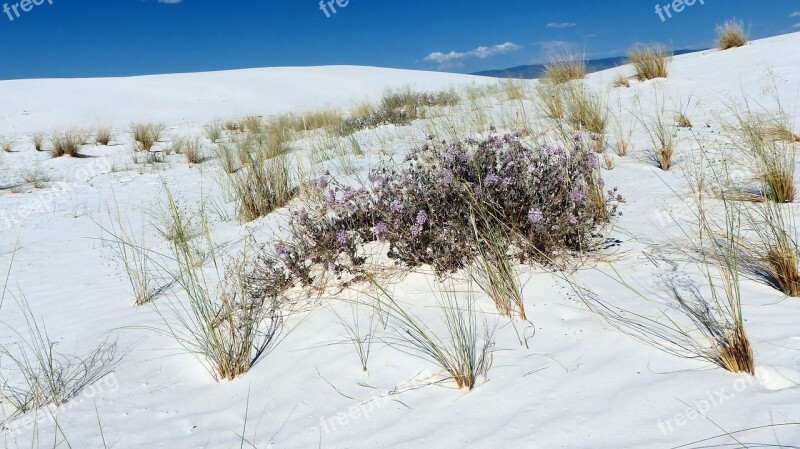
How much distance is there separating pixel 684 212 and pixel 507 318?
178 centimetres

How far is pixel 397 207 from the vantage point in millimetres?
2836

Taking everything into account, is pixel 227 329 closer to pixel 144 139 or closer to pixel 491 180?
pixel 491 180

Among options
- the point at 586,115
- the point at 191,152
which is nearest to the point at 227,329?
the point at 586,115

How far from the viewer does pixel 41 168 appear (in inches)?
344

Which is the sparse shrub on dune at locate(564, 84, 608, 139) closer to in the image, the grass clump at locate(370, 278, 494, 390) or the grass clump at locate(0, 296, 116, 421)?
the grass clump at locate(370, 278, 494, 390)

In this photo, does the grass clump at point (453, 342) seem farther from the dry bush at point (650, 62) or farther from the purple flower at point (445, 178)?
the dry bush at point (650, 62)

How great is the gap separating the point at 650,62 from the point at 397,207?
324 inches

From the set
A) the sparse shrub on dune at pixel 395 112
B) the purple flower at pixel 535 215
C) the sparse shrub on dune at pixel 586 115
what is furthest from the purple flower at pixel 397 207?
the sparse shrub on dune at pixel 395 112

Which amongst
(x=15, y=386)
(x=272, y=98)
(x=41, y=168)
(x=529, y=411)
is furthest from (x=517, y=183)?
(x=272, y=98)

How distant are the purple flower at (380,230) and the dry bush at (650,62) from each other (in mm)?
8074

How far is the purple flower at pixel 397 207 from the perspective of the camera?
2846 mm

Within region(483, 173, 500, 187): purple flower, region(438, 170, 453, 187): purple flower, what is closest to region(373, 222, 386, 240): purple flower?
region(438, 170, 453, 187): purple flower

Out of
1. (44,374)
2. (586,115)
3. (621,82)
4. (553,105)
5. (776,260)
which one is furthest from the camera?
(621,82)

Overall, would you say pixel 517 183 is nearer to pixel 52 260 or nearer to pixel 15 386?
pixel 15 386
